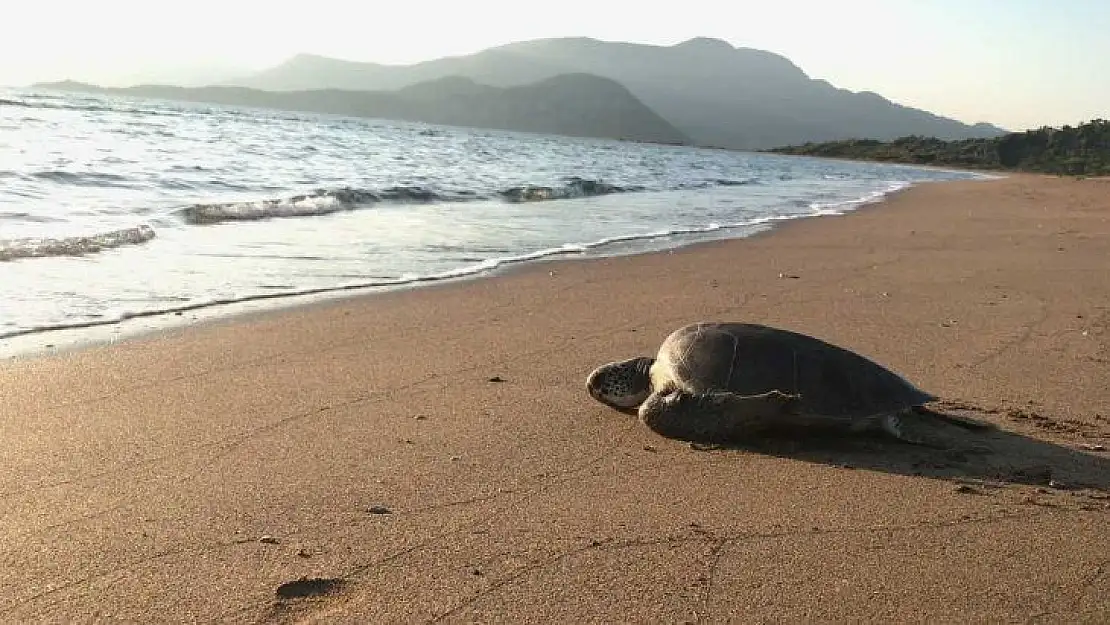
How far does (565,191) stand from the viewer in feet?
69.5

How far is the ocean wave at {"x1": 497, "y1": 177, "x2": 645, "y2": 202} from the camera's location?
19.3m

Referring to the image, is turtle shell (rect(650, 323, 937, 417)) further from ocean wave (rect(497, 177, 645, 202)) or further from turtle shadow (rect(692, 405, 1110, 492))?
ocean wave (rect(497, 177, 645, 202))

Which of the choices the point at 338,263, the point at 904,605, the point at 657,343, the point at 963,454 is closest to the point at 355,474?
the point at 904,605

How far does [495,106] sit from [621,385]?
156 meters

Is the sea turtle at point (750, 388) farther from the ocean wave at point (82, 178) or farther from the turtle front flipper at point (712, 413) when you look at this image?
the ocean wave at point (82, 178)

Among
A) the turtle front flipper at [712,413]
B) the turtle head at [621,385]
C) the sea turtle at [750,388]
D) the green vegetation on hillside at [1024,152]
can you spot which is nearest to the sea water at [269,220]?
the turtle head at [621,385]

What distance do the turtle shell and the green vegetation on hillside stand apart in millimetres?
54728

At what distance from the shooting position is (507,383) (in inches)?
199

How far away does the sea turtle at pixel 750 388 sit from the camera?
4180 millimetres

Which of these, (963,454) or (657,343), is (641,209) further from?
(963,454)

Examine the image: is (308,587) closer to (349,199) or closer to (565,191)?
(349,199)

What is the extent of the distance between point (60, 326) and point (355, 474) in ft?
10.9

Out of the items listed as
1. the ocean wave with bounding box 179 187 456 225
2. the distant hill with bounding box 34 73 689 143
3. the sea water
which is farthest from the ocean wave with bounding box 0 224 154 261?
the distant hill with bounding box 34 73 689 143

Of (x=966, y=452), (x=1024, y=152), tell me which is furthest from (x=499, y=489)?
(x=1024, y=152)
